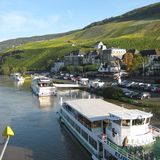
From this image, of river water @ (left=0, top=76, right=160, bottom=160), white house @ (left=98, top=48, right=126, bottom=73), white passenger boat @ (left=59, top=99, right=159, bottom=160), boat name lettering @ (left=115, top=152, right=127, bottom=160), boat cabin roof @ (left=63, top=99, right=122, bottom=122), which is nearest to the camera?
boat name lettering @ (left=115, top=152, right=127, bottom=160)

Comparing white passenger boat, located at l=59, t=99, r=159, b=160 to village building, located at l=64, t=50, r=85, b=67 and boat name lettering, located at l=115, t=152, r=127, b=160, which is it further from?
village building, located at l=64, t=50, r=85, b=67

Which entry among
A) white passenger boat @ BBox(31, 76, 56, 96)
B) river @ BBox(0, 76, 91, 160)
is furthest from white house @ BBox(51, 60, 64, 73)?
river @ BBox(0, 76, 91, 160)

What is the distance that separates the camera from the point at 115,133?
29984 mm

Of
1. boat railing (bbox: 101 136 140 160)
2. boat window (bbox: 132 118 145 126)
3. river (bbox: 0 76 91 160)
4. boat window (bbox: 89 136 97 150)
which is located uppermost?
boat window (bbox: 132 118 145 126)

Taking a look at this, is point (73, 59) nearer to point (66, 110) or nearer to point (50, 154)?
point (66, 110)

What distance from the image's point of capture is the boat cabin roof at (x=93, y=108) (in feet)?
115

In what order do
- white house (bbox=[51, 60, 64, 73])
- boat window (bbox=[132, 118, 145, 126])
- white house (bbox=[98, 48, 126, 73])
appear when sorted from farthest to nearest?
white house (bbox=[51, 60, 64, 73])
white house (bbox=[98, 48, 126, 73])
boat window (bbox=[132, 118, 145, 126])

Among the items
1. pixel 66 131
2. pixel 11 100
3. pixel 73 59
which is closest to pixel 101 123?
pixel 66 131

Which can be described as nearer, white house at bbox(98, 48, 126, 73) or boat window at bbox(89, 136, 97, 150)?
boat window at bbox(89, 136, 97, 150)

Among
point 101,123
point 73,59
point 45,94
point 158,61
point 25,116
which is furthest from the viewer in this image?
point 73,59

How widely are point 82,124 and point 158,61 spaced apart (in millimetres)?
84591

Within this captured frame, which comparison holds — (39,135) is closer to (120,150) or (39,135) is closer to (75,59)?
(120,150)

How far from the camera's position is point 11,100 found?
74.1 metres

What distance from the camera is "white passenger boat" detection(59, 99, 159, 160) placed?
2866 centimetres
